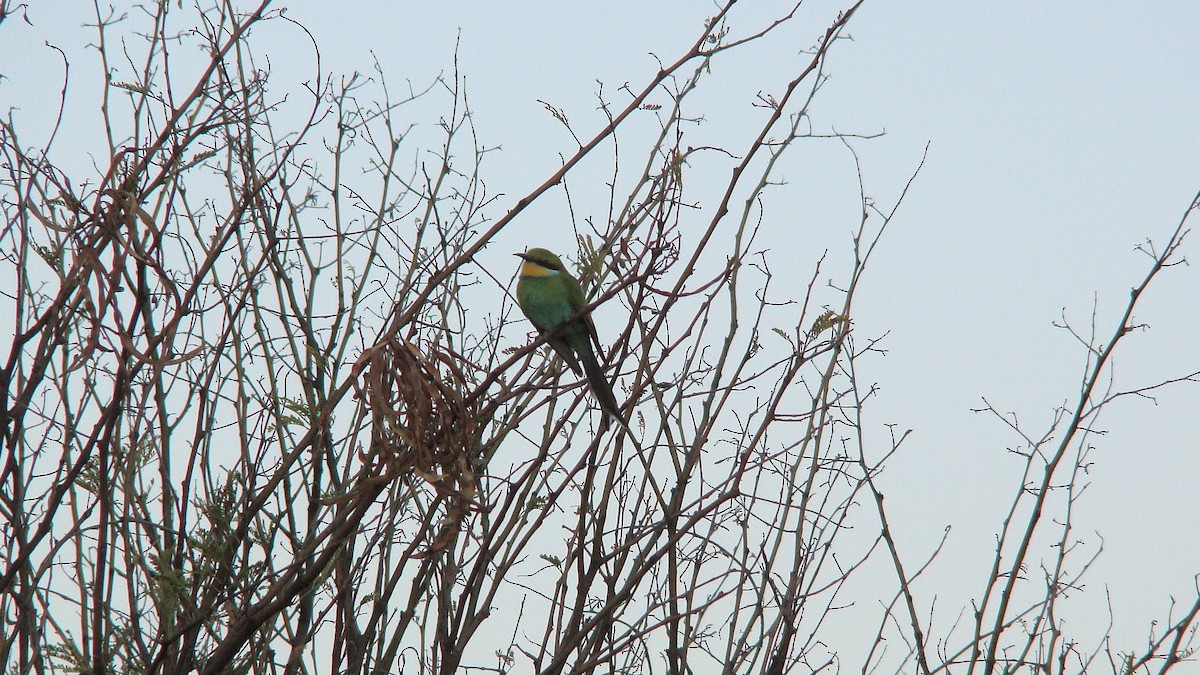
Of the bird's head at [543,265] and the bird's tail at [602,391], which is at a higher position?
the bird's head at [543,265]

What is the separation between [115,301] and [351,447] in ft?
2.33

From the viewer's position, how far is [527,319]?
4.41 m

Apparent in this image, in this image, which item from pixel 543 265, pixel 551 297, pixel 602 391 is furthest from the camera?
pixel 543 265

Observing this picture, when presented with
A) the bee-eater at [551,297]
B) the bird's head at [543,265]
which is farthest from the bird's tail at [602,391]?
the bird's head at [543,265]

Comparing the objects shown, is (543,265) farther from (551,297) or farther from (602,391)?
(602,391)

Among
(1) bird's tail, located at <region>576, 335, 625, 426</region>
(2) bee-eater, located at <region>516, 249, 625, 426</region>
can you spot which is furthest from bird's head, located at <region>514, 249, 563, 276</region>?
(1) bird's tail, located at <region>576, 335, 625, 426</region>

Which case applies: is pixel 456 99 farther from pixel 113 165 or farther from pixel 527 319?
pixel 113 165

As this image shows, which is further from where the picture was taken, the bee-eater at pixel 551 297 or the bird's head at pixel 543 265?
the bird's head at pixel 543 265

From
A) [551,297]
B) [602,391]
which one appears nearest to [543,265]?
[551,297]

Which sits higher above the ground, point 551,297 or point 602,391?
point 551,297

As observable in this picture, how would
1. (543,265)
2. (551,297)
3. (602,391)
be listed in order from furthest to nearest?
(543,265) < (551,297) < (602,391)

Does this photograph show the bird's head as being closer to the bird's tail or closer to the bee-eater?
the bee-eater

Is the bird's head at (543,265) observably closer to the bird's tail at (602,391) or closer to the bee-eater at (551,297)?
the bee-eater at (551,297)

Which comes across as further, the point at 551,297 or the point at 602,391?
the point at 551,297
